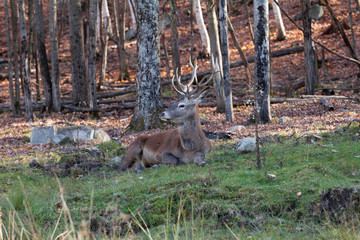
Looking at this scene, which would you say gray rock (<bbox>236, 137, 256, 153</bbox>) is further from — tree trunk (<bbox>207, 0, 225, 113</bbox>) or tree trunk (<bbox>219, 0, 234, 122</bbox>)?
tree trunk (<bbox>207, 0, 225, 113</bbox>)

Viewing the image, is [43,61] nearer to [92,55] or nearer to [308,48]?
[92,55]

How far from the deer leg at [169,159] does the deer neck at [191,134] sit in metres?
0.31

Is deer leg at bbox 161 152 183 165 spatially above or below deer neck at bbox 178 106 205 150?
below

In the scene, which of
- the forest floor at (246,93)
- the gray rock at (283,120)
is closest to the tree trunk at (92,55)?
the forest floor at (246,93)

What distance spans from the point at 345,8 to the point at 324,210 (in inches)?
1020

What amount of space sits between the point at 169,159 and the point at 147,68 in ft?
16.8

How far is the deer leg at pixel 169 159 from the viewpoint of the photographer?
9.29 m

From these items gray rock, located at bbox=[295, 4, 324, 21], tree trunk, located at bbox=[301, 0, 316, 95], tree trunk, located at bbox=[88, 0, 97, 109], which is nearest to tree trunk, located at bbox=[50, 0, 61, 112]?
tree trunk, located at bbox=[88, 0, 97, 109]

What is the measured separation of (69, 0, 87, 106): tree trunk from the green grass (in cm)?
1064

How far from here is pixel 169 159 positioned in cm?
935

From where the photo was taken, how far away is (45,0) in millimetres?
45625

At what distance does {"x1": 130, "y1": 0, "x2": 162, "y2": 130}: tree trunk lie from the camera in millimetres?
13773

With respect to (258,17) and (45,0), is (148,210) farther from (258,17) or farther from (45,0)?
(45,0)

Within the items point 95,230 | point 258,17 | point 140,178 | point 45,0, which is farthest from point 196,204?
point 45,0
